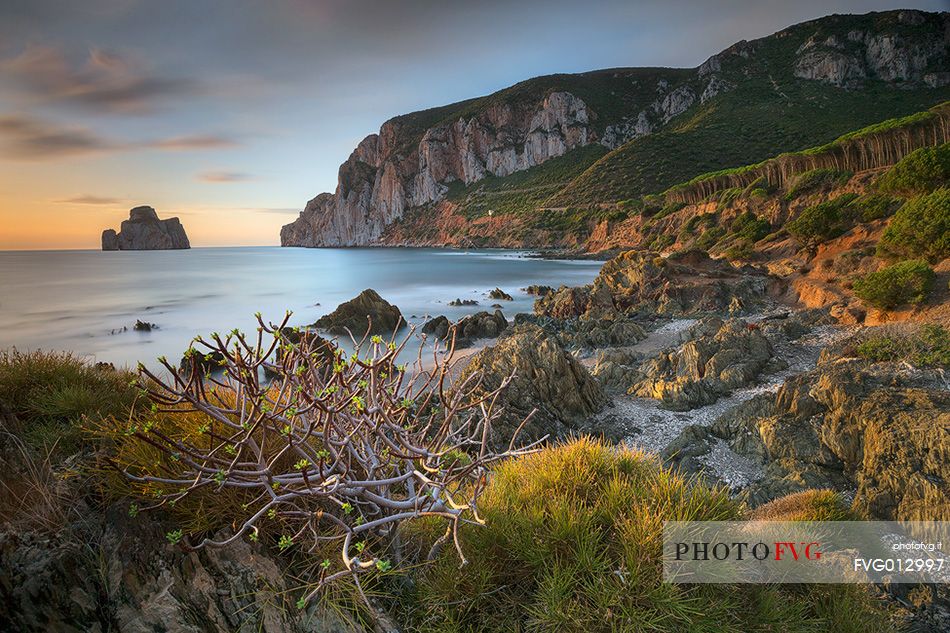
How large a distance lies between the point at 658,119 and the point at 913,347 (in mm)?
134211

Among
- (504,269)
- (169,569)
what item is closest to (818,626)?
(169,569)

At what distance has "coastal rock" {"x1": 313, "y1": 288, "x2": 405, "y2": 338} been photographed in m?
23.5

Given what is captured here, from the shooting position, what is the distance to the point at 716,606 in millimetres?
2492

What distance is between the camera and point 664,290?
965 inches

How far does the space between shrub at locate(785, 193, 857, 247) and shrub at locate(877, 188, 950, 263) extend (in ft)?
23.4

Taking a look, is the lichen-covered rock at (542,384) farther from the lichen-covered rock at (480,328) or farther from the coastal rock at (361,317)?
the coastal rock at (361,317)

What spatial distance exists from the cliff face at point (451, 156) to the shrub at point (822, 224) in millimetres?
115590

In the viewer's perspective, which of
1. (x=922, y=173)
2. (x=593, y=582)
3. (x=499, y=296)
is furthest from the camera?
(x=499, y=296)

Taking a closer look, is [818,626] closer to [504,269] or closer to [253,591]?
[253,591]

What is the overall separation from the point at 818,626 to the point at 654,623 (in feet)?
4.81

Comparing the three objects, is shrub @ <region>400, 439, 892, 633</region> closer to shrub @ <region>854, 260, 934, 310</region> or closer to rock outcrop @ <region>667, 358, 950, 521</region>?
rock outcrop @ <region>667, 358, 950, 521</region>

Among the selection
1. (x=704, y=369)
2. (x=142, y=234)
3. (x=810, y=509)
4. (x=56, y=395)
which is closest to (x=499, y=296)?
(x=704, y=369)

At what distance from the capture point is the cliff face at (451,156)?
447ft

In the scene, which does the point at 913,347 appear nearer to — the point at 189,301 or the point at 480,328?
the point at 480,328
